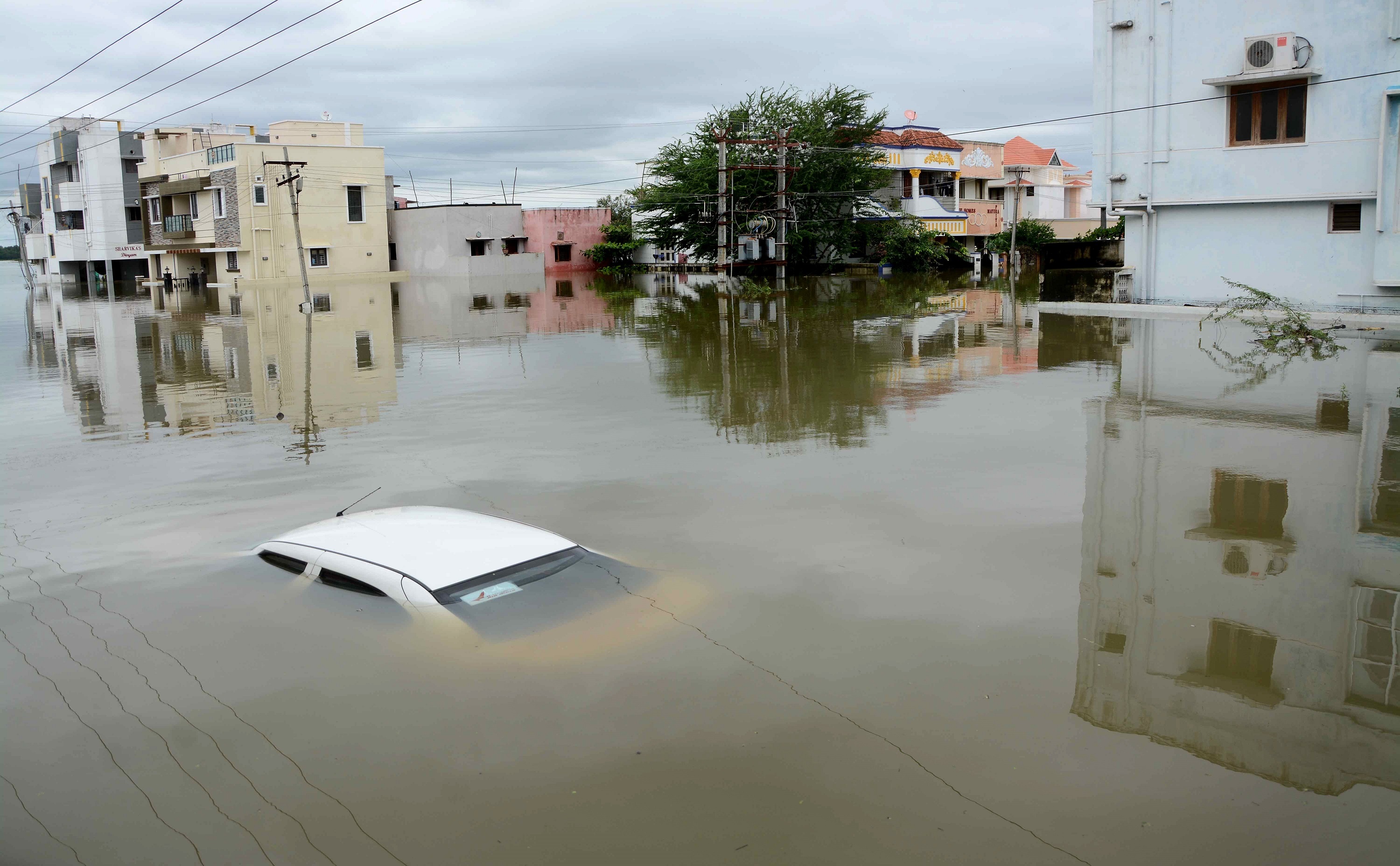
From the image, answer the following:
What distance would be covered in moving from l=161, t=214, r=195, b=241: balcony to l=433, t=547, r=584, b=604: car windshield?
63001mm

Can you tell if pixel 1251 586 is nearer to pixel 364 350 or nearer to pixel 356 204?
pixel 364 350

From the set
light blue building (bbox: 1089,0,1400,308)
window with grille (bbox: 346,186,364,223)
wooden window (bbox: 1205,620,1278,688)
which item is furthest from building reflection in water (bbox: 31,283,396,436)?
light blue building (bbox: 1089,0,1400,308)

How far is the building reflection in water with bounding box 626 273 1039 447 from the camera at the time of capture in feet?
48.9

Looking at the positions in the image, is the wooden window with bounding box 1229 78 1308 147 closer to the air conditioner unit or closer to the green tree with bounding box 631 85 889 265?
the air conditioner unit

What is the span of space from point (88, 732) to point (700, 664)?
11.4 ft

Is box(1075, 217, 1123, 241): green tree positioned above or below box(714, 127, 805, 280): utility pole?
below

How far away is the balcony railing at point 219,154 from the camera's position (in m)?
57.9

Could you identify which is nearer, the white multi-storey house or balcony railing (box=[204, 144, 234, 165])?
balcony railing (box=[204, 144, 234, 165])

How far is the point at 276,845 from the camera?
15.7 ft

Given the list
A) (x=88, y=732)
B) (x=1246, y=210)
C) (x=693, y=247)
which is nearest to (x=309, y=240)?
(x=693, y=247)

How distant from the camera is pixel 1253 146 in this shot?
27.0 m

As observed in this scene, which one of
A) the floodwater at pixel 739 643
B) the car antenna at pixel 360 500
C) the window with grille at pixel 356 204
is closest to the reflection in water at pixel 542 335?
the floodwater at pixel 739 643

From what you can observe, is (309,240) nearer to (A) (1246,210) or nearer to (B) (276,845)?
(A) (1246,210)

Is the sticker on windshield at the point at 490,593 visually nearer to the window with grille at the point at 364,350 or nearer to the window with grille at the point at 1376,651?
the window with grille at the point at 1376,651
